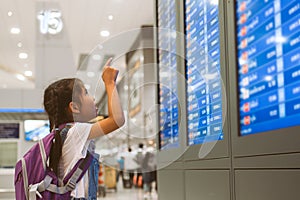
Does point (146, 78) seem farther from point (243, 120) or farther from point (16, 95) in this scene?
point (16, 95)

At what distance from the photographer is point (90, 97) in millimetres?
1886

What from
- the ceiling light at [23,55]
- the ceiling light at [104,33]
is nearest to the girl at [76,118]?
the ceiling light at [104,33]

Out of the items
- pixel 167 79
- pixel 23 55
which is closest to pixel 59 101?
pixel 167 79

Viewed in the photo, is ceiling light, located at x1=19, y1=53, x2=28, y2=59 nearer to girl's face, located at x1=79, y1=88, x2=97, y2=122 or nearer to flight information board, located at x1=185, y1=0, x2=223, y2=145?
flight information board, located at x1=185, y1=0, x2=223, y2=145

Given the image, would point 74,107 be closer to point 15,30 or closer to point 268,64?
point 268,64

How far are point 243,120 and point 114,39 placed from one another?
27.5 inches

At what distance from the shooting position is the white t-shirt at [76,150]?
1942 millimetres

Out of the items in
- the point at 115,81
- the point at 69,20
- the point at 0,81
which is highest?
the point at 69,20

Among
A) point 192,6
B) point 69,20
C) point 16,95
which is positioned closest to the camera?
point 192,6

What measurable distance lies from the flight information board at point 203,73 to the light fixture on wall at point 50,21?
6.55 metres

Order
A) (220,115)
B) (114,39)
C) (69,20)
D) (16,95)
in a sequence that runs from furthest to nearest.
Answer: (16,95), (69,20), (220,115), (114,39)

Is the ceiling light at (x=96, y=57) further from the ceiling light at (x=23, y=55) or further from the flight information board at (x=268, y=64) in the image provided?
the ceiling light at (x=23, y=55)

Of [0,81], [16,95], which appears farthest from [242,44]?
[0,81]

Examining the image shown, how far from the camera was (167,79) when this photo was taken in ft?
9.03
